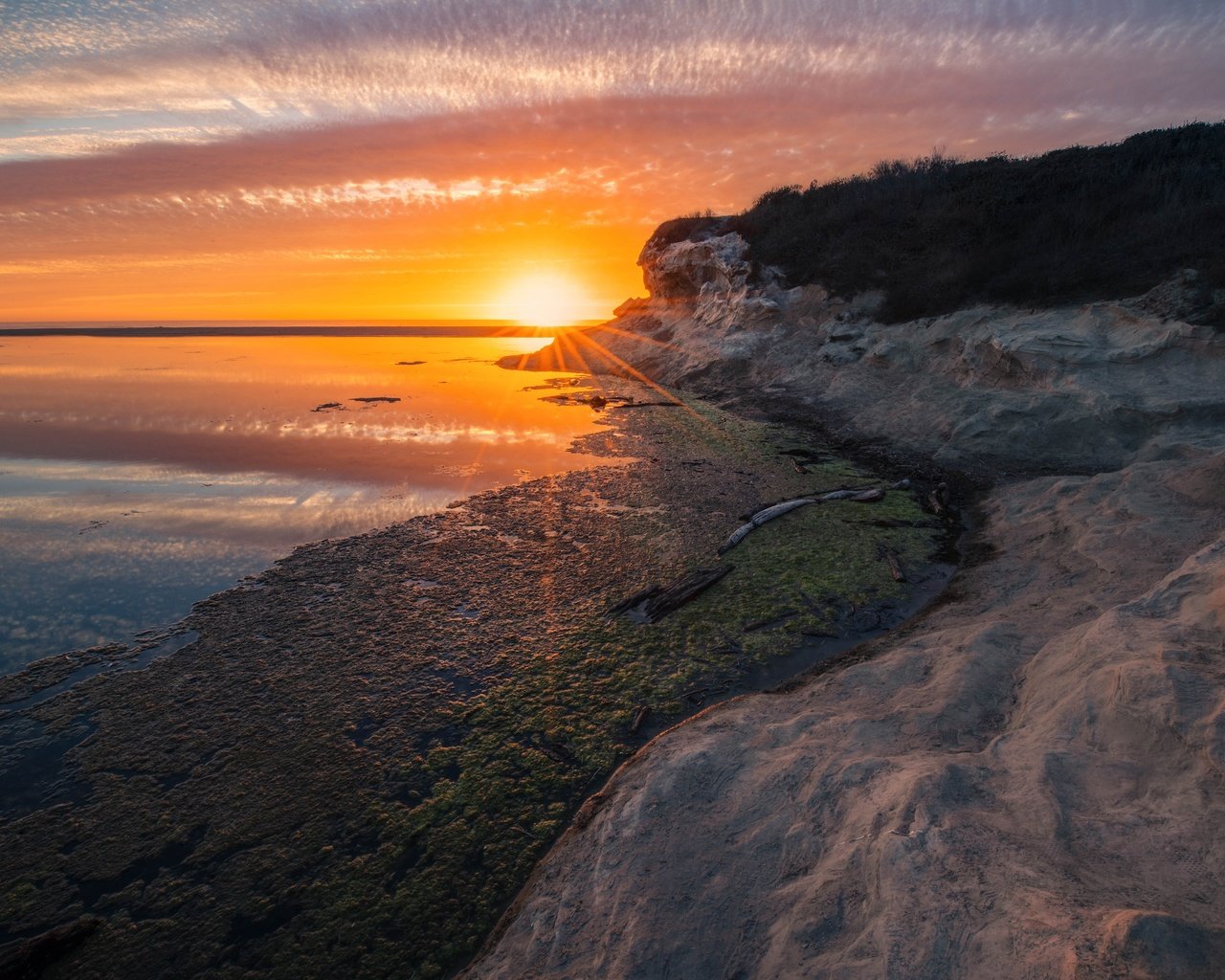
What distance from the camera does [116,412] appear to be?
30.1m

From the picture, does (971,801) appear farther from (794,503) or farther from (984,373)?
(984,373)

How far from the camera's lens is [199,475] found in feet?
63.8

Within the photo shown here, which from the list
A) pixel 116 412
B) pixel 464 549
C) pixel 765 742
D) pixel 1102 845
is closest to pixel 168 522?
pixel 464 549

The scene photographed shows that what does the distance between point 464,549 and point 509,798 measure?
24.1 feet

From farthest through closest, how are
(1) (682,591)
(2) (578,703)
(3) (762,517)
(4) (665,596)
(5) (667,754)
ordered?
(3) (762,517)
(1) (682,591)
(4) (665,596)
(2) (578,703)
(5) (667,754)

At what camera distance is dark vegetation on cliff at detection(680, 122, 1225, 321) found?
2261cm

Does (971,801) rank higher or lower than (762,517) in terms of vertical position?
higher

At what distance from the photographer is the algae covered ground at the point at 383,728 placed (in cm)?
580

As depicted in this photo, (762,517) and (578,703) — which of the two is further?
(762,517)

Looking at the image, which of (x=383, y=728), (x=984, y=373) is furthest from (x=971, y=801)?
(x=984, y=373)

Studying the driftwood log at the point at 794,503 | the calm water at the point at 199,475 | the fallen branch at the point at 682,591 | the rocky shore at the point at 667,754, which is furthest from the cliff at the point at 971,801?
the calm water at the point at 199,475

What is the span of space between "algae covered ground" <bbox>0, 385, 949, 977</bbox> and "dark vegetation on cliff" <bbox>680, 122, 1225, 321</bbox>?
15.5 metres

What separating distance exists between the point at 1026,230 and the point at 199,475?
3445 centimetres

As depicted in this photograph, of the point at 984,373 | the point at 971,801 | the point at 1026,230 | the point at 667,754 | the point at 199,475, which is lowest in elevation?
the point at 667,754
